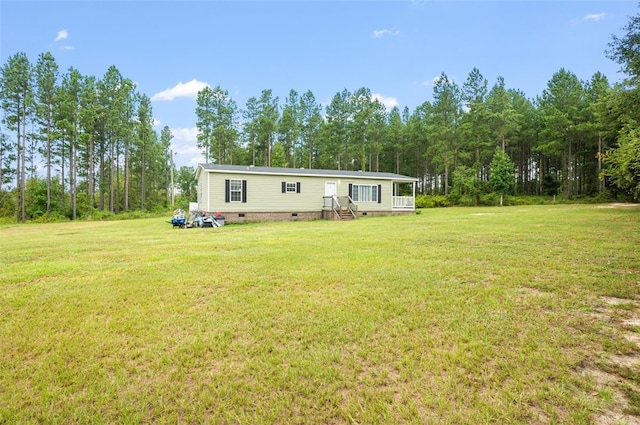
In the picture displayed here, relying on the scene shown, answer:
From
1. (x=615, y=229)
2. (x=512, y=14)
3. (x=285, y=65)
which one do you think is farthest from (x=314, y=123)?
(x=615, y=229)

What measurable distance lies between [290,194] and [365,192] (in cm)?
550

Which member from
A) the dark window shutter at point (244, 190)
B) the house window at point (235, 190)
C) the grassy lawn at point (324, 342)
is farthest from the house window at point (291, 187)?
the grassy lawn at point (324, 342)

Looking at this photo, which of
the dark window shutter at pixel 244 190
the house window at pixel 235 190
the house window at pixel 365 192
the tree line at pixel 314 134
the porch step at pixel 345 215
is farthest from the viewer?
the tree line at pixel 314 134

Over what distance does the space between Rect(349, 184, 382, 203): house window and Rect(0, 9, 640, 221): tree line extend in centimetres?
1415

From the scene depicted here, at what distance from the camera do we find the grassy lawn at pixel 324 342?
85.0 inches

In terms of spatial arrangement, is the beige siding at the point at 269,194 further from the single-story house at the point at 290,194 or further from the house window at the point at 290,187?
the house window at the point at 290,187

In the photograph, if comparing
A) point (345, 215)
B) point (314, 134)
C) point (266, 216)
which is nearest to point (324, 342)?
point (266, 216)

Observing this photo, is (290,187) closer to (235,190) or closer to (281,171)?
(281,171)

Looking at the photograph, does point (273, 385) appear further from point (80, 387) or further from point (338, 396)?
point (80, 387)

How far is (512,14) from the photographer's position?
15.8 m

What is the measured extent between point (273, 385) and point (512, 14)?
20406 millimetres

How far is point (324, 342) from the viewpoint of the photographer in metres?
3.01

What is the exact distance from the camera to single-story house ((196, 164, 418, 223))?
55.3 feet

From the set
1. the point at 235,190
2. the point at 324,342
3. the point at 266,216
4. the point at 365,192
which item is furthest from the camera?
the point at 365,192
